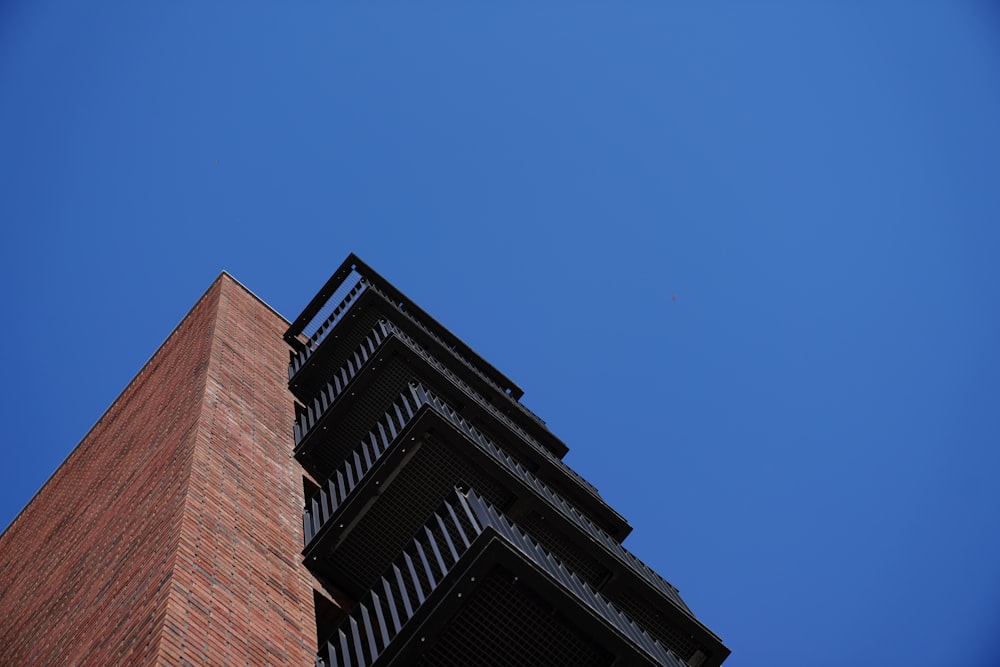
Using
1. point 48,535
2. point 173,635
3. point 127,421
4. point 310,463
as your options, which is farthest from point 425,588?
point 127,421

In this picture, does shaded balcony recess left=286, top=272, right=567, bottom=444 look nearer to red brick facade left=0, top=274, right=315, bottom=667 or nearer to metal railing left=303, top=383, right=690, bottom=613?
red brick facade left=0, top=274, right=315, bottom=667

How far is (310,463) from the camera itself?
15305 millimetres

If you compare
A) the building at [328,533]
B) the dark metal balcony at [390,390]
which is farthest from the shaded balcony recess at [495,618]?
the dark metal balcony at [390,390]

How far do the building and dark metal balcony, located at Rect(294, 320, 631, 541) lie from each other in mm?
37

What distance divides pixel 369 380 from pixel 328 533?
151 inches

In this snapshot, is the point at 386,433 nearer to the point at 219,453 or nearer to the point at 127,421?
the point at 219,453

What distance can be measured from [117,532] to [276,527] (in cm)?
181

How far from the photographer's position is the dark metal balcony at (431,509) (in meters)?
12.4

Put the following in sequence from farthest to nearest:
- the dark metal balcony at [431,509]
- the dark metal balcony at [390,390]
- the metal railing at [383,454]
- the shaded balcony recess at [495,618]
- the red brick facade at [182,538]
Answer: the dark metal balcony at [390,390] → the metal railing at [383,454] → the dark metal balcony at [431,509] → the shaded balcony recess at [495,618] → the red brick facade at [182,538]

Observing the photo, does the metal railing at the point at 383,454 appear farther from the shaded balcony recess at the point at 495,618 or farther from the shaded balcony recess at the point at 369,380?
the shaded balcony recess at the point at 495,618

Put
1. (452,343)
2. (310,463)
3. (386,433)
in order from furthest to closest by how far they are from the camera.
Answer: (452,343), (310,463), (386,433)

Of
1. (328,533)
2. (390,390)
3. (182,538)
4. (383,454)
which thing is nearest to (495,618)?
(182,538)

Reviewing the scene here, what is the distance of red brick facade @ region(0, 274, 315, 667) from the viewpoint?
8883mm

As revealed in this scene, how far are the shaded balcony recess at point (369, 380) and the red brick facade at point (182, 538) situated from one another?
0.45 metres
